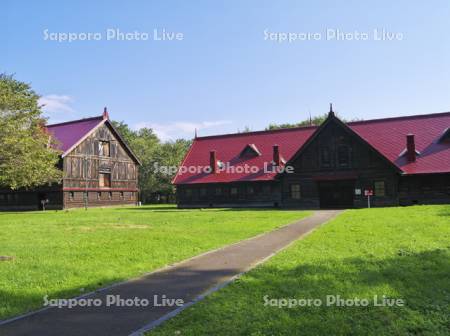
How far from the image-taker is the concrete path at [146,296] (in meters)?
5.99

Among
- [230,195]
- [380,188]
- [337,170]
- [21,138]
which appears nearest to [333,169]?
[337,170]

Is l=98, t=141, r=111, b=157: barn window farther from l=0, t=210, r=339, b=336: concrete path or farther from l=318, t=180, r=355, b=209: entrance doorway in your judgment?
l=0, t=210, r=339, b=336: concrete path

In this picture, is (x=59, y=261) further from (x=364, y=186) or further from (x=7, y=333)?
(x=364, y=186)

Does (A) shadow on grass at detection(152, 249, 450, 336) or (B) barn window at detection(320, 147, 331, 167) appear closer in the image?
(A) shadow on grass at detection(152, 249, 450, 336)

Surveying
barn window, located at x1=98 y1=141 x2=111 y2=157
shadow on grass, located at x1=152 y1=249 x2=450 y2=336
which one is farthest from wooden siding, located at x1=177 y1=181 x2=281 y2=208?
shadow on grass, located at x1=152 y1=249 x2=450 y2=336

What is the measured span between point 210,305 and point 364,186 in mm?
31068

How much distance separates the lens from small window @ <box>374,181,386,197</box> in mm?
34750

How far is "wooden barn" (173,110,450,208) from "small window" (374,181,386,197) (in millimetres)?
82

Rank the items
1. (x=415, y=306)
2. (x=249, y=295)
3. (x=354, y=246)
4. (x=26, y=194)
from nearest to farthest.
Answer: (x=415, y=306), (x=249, y=295), (x=354, y=246), (x=26, y=194)

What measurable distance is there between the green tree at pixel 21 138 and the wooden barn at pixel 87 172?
11.3m

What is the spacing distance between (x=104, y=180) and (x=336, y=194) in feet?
96.7

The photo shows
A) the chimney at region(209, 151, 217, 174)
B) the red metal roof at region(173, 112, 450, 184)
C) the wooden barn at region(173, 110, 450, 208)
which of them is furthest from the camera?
the chimney at region(209, 151, 217, 174)

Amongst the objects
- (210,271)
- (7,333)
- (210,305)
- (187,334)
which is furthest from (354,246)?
(7,333)

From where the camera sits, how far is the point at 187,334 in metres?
5.58
